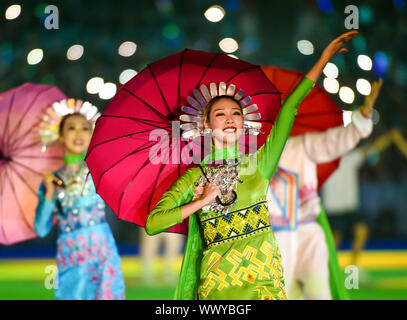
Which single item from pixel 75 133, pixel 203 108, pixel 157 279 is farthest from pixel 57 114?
pixel 157 279

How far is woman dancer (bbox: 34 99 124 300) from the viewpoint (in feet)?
13.2

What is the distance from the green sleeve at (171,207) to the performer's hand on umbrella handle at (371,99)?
1.04m

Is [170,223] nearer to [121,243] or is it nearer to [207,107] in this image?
[207,107]

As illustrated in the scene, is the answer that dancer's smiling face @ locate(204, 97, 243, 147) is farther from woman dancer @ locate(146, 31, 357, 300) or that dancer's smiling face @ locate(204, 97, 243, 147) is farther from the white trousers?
the white trousers

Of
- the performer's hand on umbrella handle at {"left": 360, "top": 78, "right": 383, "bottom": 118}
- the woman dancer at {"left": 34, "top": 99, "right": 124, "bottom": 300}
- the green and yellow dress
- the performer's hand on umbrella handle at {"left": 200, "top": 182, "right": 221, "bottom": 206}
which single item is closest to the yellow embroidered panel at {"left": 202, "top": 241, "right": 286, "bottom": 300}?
the green and yellow dress

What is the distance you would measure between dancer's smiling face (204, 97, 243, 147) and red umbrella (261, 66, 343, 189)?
1567 millimetres

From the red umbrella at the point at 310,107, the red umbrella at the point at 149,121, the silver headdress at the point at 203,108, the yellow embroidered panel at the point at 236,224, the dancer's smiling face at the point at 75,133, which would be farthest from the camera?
the red umbrella at the point at 310,107

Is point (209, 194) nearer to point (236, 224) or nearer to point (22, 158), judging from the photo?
point (236, 224)

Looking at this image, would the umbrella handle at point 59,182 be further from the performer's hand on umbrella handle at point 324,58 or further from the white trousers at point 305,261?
the performer's hand on umbrella handle at point 324,58

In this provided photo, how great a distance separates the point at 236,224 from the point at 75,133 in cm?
192

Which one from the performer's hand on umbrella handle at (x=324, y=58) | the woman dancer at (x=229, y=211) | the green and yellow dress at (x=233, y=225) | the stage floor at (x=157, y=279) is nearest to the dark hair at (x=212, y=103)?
the woman dancer at (x=229, y=211)

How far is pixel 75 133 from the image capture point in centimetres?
420

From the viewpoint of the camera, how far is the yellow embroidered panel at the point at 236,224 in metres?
2.62

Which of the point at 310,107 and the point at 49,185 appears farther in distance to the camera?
the point at 310,107
